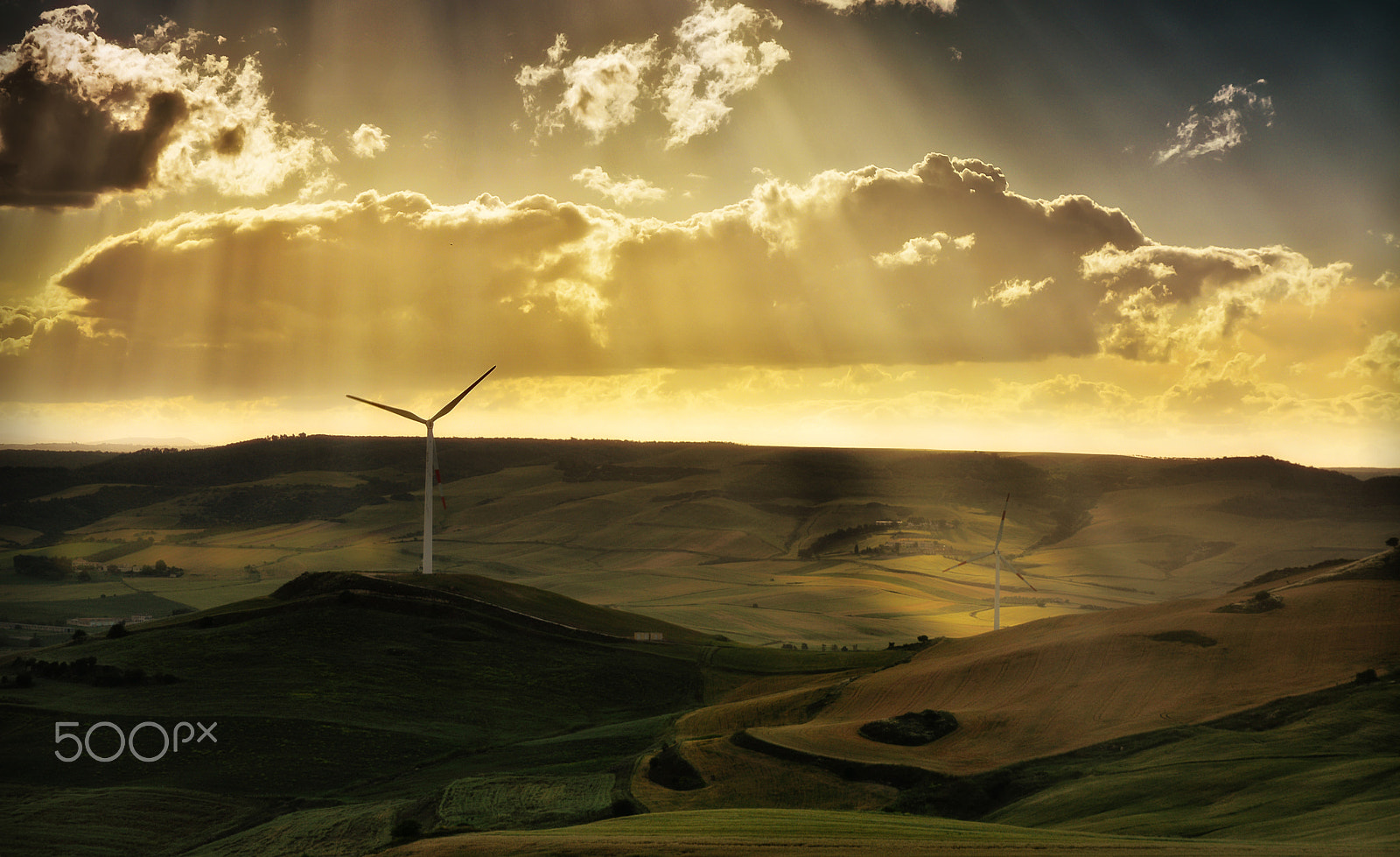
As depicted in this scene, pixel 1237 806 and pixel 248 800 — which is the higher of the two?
pixel 1237 806

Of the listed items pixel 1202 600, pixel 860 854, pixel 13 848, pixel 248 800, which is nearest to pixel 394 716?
pixel 248 800

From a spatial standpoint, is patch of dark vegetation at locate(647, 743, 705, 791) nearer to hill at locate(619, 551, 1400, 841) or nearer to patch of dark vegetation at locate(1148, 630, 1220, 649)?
hill at locate(619, 551, 1400, 841)

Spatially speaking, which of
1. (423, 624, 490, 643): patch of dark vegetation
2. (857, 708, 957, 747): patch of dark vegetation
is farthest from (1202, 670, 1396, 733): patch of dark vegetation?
(423, 624, 490, 643): patch of dark vegetation

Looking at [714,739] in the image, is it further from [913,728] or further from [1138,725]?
[1138,725]

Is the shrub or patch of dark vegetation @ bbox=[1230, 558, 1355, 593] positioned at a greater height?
patch of dark vegetation @ bbox=[1230, 558, 1355, 593]

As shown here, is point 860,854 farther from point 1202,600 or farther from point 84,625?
point 84,625

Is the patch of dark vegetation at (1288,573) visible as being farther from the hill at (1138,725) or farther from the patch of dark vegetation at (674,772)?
the patch of dark vegetation at (674,772)
